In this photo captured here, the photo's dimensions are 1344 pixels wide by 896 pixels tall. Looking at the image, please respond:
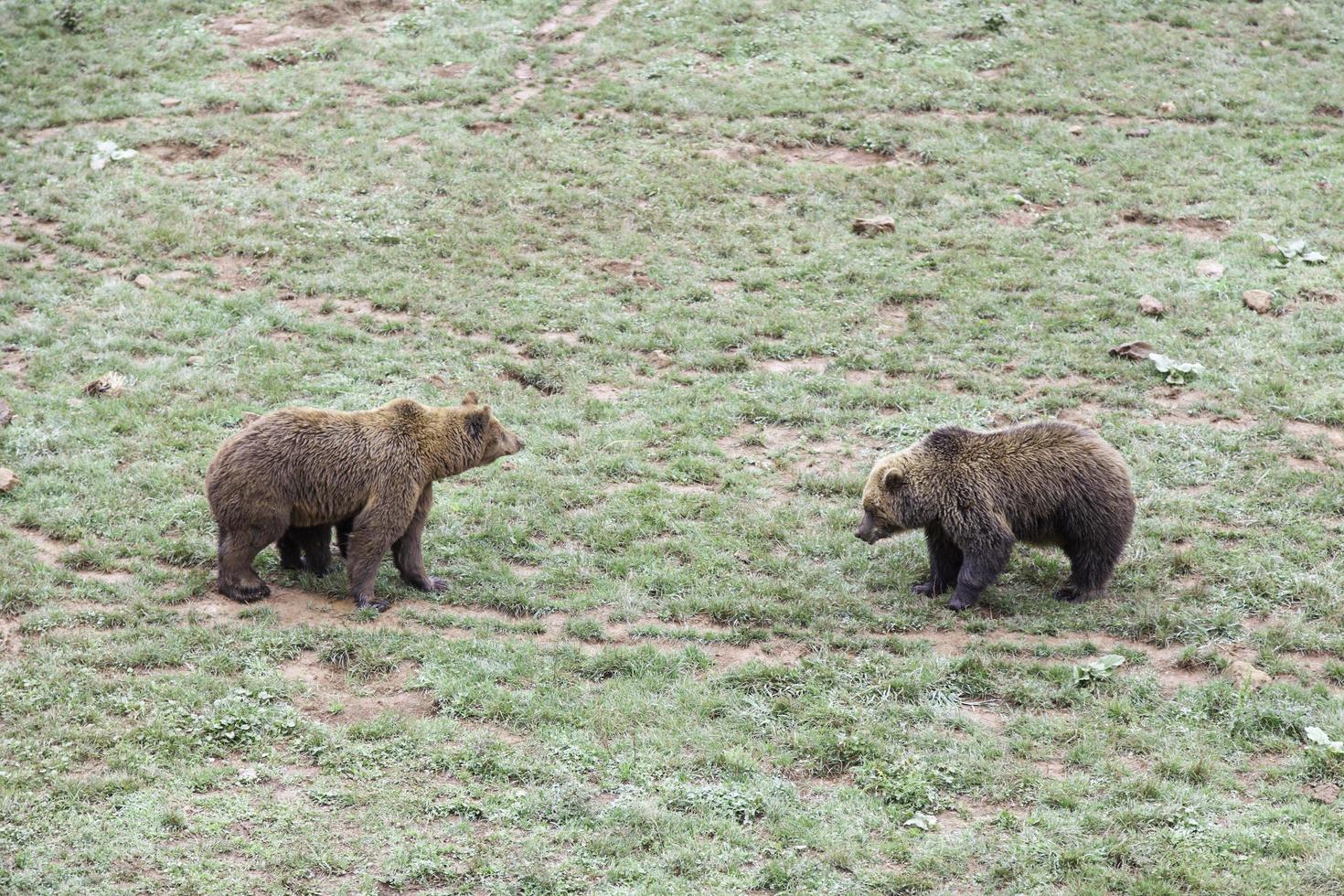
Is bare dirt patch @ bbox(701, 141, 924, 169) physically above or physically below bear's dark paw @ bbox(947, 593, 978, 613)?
above

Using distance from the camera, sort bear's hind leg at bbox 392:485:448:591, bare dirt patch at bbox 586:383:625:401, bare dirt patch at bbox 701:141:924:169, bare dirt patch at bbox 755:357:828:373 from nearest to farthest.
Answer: bear's hind leg at bbox 392:485:448:591 < bare dirt patch at bbox 586:383:625:401 < bare dirt patch at bbox 755:357:828:373 < bare dirt patch at bbox 701:141:924:169

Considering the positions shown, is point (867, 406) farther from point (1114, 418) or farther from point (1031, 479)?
point (1031, 479)

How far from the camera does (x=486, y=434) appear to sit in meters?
9.96

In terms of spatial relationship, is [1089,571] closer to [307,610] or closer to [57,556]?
[307,610]

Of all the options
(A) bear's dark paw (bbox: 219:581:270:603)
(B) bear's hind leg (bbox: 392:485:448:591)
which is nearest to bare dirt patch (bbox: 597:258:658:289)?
(B) bear's hind leg (bbox: 392:485:448:591)

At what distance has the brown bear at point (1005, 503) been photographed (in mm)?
9336


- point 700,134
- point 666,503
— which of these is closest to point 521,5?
point 700,134

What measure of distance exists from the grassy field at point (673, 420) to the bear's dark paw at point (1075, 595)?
0.48 feet

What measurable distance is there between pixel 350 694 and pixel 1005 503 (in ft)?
16.0

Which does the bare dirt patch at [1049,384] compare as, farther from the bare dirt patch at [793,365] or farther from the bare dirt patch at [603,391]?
the bare dirt patch at [603,391]

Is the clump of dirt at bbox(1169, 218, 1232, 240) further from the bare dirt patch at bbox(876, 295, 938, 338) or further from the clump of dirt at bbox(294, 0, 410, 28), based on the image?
the clump of dirt at bbox(294, 0, 410, 28)

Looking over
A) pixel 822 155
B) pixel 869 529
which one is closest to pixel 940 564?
pixel 869 529

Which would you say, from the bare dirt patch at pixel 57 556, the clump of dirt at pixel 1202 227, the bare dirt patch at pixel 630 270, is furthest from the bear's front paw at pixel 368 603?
the clump of dirt at pixel 1202 227

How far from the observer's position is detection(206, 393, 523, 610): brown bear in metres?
8.92
